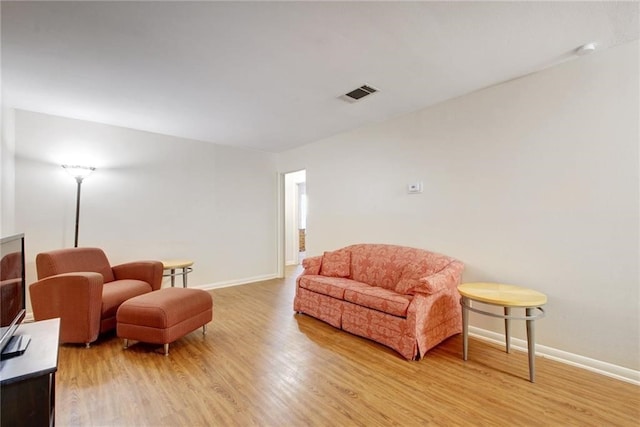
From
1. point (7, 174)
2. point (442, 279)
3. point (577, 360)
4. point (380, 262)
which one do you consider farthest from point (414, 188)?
point (7, 174)

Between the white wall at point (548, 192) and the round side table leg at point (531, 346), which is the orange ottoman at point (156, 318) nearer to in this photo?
the white wall at point (548, 192)


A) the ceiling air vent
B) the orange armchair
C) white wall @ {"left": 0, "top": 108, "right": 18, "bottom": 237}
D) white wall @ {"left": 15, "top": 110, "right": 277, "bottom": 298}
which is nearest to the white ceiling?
the ceiling air vent

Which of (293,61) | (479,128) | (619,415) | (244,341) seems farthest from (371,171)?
(619,415)

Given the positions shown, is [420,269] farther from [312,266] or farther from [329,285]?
[312,266]

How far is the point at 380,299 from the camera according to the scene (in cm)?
260

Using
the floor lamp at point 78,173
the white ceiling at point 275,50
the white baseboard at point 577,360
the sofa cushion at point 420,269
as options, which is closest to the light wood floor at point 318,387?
the white baseboard at point 577,360

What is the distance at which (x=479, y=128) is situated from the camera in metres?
2.81

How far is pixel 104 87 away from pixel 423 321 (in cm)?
364

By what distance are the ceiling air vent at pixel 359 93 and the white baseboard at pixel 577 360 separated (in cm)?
263

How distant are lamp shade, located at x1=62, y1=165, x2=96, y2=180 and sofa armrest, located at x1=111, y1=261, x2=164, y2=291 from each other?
1181 mm

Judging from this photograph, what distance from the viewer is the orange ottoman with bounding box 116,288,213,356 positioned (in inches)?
93.8

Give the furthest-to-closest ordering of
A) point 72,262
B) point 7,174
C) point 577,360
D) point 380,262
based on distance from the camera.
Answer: point 380,262 < point 7,174 < point 72,262 < point 577,360

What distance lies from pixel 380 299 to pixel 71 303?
2.80 m

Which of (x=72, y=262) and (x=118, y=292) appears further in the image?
(x=72, y=262)
